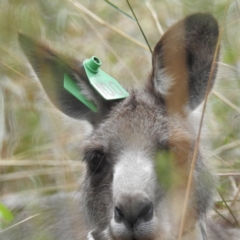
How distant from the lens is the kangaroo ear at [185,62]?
422 cm

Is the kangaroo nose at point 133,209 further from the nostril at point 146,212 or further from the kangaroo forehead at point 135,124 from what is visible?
the kangaroo forehead at point 135,124

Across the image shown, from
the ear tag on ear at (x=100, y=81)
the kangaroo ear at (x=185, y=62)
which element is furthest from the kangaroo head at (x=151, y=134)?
the ear tag on ear at (x=100, y=81)

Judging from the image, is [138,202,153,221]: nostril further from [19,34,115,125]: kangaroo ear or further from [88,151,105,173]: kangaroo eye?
[19,34,115,125]: kangaroo ear

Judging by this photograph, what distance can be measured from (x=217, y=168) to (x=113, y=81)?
1.31 metres

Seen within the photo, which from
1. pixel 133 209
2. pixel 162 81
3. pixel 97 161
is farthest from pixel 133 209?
pixel 162 81

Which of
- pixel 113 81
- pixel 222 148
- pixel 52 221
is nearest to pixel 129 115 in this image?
pixel 113 81

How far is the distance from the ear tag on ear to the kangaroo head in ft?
0.57

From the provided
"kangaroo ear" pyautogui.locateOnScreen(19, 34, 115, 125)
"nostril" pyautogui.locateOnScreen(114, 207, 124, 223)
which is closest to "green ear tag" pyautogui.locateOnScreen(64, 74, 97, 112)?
"kangaroo ear" pyautogui.locateOnScreen(19, 34, 115, 125)

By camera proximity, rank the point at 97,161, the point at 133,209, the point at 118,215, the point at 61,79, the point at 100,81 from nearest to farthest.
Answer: the point at 133,209, the point at 118,215, the point at 100,81, the point at 97,161, the point at 61,79

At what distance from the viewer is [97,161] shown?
14.5 ft

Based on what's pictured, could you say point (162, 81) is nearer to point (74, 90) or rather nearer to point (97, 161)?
point (74, 90)

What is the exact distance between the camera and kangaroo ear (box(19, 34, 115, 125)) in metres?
4.43

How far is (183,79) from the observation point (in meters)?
4.49

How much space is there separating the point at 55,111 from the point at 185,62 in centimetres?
112
